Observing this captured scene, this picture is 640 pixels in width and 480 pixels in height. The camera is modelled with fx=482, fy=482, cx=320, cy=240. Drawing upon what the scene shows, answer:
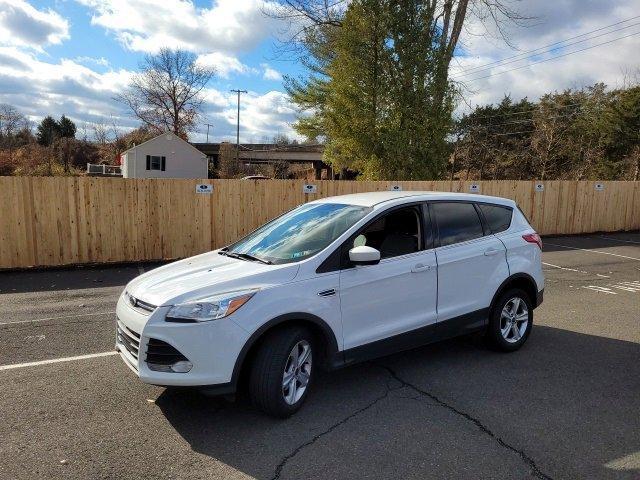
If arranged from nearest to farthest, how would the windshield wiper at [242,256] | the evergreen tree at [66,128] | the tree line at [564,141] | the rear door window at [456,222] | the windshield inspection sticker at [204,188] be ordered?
the windshield wiper at [242,256]
the rear door window at [456,222]
the windshield inspection sticker at [204,188]
the tree line at [564,141]
the evergreen tree at [66,128]

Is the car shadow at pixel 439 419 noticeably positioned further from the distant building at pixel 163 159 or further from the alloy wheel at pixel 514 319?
the distant building at pixel 163 159

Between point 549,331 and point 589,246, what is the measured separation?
409 inches

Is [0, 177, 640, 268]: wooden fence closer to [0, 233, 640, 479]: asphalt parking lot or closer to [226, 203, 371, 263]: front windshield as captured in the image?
[0, 233, 640, 479]: asphalt parking lot

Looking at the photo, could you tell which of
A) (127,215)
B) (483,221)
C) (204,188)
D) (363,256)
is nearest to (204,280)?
(363,256)

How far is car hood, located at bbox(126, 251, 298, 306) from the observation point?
11.2 ft

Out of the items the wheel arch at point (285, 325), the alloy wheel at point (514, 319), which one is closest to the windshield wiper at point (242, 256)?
the wheel arch at point (285, 325)

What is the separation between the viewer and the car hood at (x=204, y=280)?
11.2ft

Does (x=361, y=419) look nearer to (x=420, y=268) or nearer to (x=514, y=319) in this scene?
(x=420, y=268)

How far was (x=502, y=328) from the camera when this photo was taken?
200 inches

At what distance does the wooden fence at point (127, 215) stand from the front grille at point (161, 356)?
26.5ft

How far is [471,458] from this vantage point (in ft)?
10.3

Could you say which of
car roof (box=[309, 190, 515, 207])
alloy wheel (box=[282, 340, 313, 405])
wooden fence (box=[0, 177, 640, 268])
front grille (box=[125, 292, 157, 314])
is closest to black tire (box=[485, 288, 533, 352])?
car roof (box=[309, 190, 515, 207])

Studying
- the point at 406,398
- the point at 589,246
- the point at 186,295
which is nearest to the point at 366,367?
the point at 406,398

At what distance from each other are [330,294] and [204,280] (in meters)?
0.96
